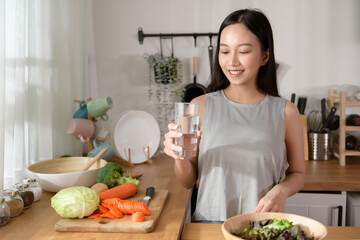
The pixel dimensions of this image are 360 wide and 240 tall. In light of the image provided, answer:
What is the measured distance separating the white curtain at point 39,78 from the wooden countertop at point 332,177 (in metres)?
1.44

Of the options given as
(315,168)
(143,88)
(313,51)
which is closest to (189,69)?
(143,88)

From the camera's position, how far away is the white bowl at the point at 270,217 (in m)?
0.93

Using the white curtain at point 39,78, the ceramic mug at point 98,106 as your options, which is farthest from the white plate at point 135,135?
the white curtain at point 39,78

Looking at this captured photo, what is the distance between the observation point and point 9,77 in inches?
64.9

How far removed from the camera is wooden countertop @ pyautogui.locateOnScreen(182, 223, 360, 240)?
3.87ft

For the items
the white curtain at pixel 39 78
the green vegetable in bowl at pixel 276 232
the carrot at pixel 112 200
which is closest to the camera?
the green vegetable in bowl at pixel 276 232

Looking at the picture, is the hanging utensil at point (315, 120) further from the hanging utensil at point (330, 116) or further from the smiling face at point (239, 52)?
the smiling face at point (239, 52)

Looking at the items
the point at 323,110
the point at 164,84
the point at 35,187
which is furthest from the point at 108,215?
the point at 323,110

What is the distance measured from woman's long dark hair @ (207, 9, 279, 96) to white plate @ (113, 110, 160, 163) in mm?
908

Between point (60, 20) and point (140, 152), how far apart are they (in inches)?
36.6

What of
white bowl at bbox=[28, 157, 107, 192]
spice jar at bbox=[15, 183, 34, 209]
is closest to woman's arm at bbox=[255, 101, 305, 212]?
white bowl at bbox=[28, 157, 107, 192]

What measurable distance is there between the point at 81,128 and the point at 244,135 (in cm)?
109

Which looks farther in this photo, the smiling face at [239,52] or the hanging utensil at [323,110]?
the hanging utensil at [323,110]

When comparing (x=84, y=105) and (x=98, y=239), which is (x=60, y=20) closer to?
(x=84, y=105)
